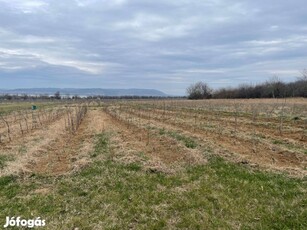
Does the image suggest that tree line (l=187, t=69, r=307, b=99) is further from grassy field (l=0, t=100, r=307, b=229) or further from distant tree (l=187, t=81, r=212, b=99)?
grassy field (l=0, t=100, r=307, b=229)

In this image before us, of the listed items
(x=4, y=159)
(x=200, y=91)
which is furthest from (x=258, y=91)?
(x=4, y=159)

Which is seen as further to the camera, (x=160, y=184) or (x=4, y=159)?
(x=4, y=159)

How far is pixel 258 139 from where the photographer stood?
42.4 ft

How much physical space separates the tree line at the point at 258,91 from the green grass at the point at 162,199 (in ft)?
197

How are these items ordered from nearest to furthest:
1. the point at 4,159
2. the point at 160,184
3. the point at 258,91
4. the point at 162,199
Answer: the point at 162,199 < the point at 160,184 < the point at 4,159 < the point at 258,91

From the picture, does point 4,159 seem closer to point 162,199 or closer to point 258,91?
point 162,199

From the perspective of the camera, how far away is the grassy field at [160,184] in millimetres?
5539

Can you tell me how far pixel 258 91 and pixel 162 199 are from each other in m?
76.7

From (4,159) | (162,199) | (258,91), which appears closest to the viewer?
(162,199)

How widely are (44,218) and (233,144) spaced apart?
837 cm

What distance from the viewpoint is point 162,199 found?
6.43 m

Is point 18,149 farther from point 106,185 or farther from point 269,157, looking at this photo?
point 269,157

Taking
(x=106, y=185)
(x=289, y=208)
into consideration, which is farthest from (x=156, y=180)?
(x=289, y=208)

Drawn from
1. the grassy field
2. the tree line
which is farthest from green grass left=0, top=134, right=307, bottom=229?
the tree line
